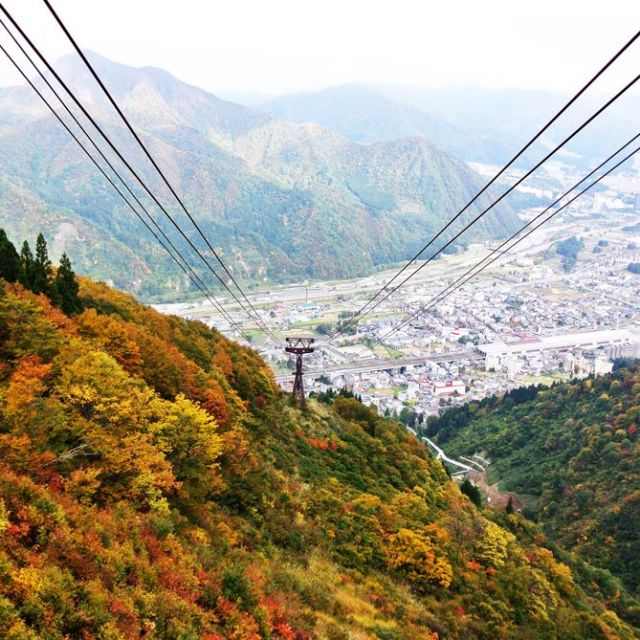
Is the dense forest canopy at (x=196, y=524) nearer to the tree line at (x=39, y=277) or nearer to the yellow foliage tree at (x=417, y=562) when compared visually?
the yellow foliage tree at (x=417, y=562)

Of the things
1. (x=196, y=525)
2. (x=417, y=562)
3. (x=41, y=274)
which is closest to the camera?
(x=196, y=525)

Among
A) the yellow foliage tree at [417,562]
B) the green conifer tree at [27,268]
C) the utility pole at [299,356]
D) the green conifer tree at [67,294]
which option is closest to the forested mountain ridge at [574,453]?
the utility pole at [299,356]

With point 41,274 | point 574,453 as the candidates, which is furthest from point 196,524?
point 574,453

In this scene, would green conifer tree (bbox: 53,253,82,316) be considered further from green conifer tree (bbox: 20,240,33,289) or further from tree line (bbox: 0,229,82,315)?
green conifer tree (bbox: 20,240,33,289)

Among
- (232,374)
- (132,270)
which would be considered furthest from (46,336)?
(132,270)

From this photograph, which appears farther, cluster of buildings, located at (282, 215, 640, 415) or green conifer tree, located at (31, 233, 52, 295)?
cluster of buildings, located at (282, 215, 640, 415)

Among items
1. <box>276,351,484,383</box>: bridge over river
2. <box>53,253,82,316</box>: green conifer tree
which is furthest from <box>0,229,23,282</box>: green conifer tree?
<box>276,351,484,383</box>: bridge over river

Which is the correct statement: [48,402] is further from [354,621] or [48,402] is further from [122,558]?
[354,621]

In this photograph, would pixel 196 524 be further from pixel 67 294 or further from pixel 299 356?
pixel 299 356
